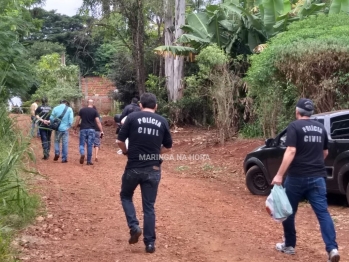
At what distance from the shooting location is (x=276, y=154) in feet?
37.4

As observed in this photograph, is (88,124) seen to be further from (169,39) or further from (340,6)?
(169,39)

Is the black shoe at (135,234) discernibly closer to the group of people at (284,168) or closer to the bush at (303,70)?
the group of people at (284,168)

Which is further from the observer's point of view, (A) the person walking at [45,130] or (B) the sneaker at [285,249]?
(A) the person walking at [45,130]

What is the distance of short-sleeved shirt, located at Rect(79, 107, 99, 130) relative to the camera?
630 inches

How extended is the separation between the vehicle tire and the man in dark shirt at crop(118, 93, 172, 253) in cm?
523

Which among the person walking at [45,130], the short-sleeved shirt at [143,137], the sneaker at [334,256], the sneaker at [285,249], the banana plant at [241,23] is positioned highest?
the banana plant at [241,23]

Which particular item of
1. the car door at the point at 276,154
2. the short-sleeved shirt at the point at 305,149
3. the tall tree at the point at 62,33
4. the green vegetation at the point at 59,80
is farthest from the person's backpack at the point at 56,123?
the tall tree at the point at 62,33

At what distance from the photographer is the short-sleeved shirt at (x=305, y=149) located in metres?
7.05

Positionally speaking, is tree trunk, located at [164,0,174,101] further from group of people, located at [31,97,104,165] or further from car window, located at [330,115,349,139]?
car window, located at [330,115,349,139]

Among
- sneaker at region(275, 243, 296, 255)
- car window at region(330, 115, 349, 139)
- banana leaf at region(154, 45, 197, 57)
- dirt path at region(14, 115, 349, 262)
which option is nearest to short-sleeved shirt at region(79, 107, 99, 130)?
dirt path at region(14, 115, 349, 262)

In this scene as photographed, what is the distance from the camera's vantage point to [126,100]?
3272 cm

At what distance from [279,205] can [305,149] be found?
0.74 meters

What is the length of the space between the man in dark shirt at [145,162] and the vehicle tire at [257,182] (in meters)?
Answer: 5.23

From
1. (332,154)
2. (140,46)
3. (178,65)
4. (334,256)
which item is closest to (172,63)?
(178,65)
